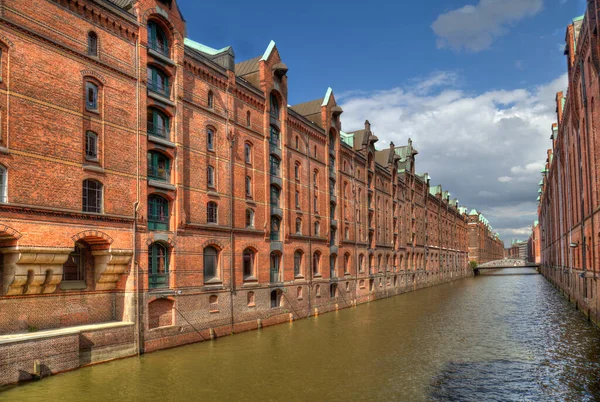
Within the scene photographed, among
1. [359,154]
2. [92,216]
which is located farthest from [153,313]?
[359,154]

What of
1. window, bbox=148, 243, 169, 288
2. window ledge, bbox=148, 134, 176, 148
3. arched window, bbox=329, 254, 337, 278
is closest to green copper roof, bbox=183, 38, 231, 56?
window ledge, bbox=148, 134, 176, 148

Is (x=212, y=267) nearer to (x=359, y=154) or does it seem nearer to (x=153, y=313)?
(x=153, y=313)

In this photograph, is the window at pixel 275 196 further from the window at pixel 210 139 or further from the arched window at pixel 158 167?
the arched window at pixel 158 167

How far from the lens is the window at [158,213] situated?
76.2 feet

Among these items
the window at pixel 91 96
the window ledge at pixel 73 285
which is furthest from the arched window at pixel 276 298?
the window at pixel 91 96

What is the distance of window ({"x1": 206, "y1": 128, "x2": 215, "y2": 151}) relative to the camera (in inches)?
1057

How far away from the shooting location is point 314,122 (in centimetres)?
4072

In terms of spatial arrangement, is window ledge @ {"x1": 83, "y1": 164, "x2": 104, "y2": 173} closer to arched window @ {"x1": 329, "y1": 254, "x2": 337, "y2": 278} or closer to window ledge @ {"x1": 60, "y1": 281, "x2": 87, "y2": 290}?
window ledge @ {"x1": 60, "y1": 281, "x2": 87, "y2": 290}

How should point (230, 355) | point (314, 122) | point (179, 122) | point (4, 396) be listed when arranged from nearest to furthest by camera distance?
point (4, 396) → point (230, 355) → point (179, 122) → point (314, 122)

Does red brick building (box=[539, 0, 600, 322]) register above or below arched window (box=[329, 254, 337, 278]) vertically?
above

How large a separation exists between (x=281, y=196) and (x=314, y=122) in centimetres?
980

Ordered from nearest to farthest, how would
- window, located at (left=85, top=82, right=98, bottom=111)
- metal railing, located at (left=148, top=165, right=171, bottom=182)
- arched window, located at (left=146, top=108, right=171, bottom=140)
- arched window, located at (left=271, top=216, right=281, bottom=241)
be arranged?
window, located at (left=85, top=82, right=98, bottom=111) < metal railing, located at (left=148, top=165, right=171, bottom=182) < arched window, located at (left=146, top=108, right=171, bottom=140) < arched window, located at (left=271, top=216, right=281, bottom=241)

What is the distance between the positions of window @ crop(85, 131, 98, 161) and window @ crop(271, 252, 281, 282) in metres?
15.0

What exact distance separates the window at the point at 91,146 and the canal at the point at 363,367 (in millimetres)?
8861
